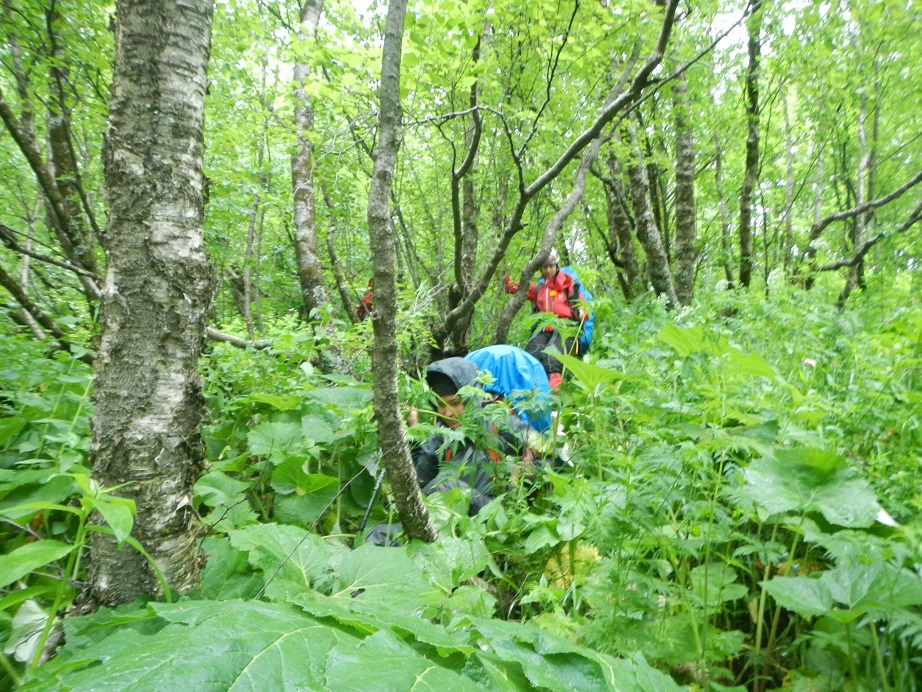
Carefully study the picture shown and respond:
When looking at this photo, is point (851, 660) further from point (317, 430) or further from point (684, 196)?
point (684, 196)

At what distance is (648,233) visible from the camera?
267 inches

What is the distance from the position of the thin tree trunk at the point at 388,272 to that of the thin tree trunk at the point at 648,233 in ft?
18.3

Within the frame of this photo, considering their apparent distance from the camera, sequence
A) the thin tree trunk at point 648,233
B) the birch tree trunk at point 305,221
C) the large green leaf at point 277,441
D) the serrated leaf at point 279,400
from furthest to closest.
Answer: the thin tree trunk at point 648,233 → the birch tree trunk at point 305,221 → the serrated leaf at point 279,400 → the large green leaf at point 277,441

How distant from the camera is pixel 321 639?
0.89m

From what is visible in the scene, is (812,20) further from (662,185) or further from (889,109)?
(889,109)

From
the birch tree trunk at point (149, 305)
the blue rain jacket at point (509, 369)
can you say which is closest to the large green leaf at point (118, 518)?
the birch tree trunk at point (149, 305)

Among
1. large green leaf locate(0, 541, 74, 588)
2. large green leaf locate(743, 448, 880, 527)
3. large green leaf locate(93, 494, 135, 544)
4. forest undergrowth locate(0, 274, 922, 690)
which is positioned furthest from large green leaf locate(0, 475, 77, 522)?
large green leaf locate(743, 448, 880, 527)

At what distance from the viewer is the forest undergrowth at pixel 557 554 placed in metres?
0.92

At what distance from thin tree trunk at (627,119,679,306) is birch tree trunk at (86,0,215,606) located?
6.25 metres

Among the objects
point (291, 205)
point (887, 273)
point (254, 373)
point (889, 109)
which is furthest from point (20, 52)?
point (889, 109)

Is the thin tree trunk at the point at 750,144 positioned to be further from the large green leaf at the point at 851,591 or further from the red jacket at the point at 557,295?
the large green leaf at the point at 851,591

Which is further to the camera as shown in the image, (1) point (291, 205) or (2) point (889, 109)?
(2) point (889, 109)

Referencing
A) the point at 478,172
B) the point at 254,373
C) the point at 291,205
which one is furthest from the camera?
the point at 478,172

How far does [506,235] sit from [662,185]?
22.6 feet
